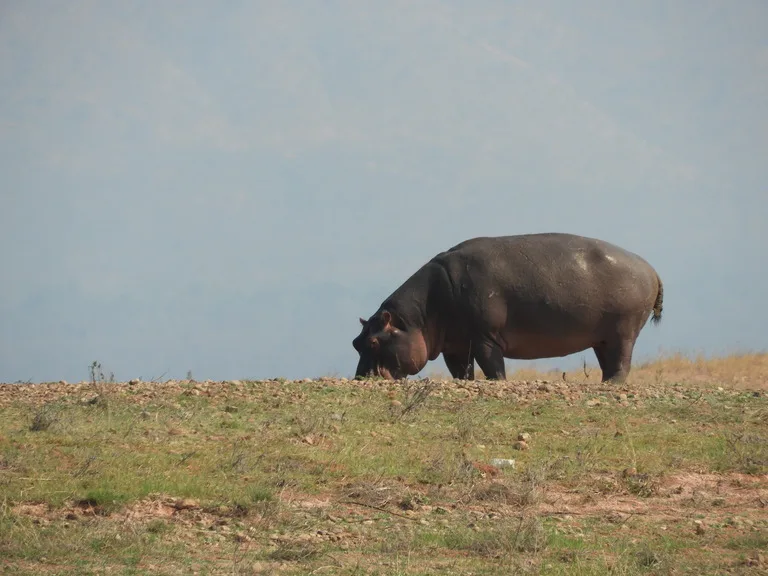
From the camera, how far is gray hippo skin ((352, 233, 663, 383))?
16719mm

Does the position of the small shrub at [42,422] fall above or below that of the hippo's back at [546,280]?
below

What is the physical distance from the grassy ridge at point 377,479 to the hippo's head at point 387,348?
3.28m

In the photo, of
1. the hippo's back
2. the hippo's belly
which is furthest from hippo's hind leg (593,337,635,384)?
the hippo's back

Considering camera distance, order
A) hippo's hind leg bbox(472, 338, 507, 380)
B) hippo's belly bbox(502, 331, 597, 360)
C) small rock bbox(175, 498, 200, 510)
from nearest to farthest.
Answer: small rock bbox(175, 498, 200, 510) < hippo's hind leg bbox(472, 338, 507, 380) < hippo's belly bbox(502, 331, 597, 360)

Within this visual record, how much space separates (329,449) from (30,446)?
257cm

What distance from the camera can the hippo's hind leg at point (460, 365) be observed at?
690 inches

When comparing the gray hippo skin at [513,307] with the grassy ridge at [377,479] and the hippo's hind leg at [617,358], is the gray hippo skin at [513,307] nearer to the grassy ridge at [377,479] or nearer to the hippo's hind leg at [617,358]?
the hippo's hind leg at [617,358]

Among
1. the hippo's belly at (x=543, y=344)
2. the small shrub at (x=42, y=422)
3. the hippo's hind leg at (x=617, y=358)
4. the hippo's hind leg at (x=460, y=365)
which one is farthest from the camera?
the hippo's hind leg at (x=460, y=365)

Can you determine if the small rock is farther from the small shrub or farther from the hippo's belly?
the hippo's belly

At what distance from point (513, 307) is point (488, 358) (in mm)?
841

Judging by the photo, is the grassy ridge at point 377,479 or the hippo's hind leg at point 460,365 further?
the hippo's hind leg at point 460,365

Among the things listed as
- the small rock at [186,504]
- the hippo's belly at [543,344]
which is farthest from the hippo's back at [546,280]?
the small rock at [186,504]

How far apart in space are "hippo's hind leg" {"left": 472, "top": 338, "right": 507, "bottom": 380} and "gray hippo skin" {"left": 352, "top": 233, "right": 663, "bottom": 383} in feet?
0.05

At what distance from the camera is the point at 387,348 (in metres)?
16.9
